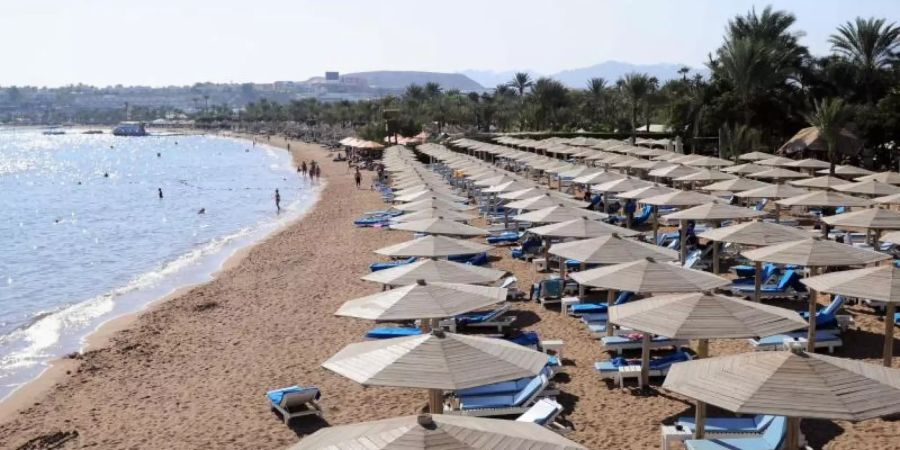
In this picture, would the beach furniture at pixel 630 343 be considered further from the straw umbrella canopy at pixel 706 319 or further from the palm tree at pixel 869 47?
the palm tree at pixel 869 47

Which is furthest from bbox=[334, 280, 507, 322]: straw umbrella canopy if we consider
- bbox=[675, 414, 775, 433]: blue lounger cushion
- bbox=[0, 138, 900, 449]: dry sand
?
bbox=[675, 414, 775, 433]: blue lounger cushion

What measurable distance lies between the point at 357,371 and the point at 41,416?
6.36 meters

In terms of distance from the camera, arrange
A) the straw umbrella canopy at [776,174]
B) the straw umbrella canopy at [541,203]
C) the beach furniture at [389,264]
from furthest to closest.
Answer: the straw umbrella canopy at [776,174] < the straw umbrella canopy at [541,203] < the beach furniture at [389,264]

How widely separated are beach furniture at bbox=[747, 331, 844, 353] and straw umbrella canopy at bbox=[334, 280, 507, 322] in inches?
138

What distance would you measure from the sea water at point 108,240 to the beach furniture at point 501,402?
824cm

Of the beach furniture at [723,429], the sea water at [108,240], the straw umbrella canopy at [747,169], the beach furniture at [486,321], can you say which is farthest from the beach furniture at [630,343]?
the straw umbrella canopy at [747,169]

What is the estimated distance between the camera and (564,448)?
17.2 ft

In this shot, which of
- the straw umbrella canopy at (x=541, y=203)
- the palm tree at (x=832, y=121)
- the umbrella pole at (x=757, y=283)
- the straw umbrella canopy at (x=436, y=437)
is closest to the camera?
the straw umbrella canopy at (x=436, y=437)

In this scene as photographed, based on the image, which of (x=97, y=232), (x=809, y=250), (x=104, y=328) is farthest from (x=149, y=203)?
(x=809, y=250)

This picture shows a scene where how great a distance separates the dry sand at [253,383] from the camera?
30.8 feet

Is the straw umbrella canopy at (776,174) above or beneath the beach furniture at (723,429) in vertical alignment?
above

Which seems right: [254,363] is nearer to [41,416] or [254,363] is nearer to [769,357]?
[41,416]

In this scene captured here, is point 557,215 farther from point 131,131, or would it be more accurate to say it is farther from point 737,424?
point 131,131

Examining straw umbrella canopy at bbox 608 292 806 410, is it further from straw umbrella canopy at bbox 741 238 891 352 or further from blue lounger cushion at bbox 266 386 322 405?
blue lounger cushion at bbox 266 386 322 405
